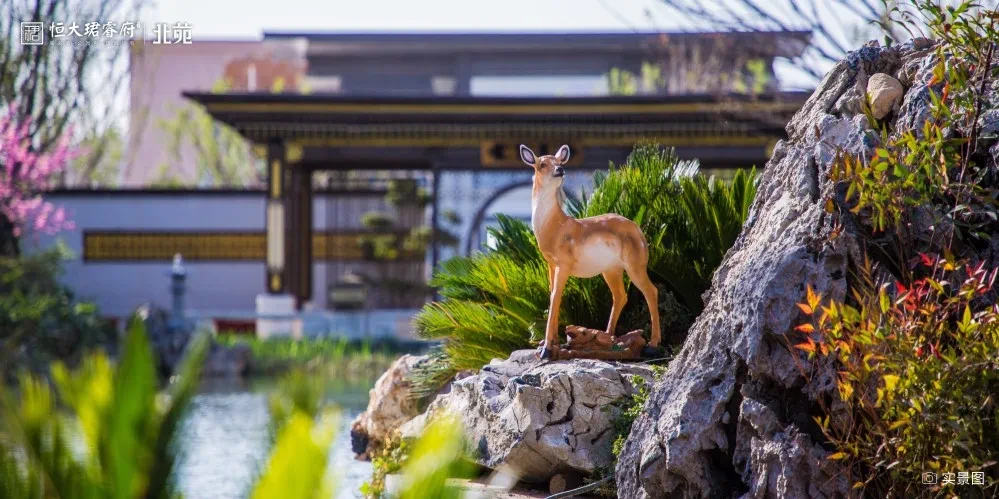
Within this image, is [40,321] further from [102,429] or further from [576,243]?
[102,429]

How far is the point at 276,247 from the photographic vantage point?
16.4 meters

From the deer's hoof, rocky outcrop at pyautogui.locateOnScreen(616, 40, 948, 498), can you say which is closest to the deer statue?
the deer's hoof

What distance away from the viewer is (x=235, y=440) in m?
8.12

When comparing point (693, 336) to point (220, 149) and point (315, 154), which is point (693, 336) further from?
point (220, 149)

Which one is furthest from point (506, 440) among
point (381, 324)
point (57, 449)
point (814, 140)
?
point (381, 324)

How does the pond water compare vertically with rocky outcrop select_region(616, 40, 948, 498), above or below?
below

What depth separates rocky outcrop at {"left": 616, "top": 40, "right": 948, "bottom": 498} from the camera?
10.4 ft

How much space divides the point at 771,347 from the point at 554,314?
4.40 feet

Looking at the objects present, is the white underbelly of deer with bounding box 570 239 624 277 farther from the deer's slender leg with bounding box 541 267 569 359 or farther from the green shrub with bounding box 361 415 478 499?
the green shrub with bounding box 361 415 478 499

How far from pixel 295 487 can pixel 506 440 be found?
294cm

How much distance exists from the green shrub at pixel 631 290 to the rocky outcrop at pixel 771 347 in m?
1.37

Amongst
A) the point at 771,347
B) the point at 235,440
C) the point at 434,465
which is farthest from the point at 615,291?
the point at 235,440

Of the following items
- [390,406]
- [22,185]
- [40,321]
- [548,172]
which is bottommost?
[40,321]

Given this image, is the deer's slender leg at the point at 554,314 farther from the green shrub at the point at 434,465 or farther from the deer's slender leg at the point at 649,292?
the green shrub at the point at 434,465
